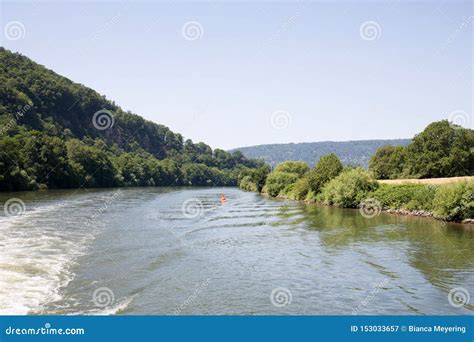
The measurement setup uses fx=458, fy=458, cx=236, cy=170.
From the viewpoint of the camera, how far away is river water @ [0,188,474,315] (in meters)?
16.0

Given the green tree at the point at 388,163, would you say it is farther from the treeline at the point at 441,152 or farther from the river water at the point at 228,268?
the river water at the point at 228,268

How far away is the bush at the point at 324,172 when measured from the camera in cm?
7162

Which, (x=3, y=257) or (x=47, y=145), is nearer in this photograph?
(x=3, y=257)

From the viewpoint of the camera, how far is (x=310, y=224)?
40719 millimetres

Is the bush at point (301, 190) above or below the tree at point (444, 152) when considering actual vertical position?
below

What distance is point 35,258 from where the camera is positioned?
72.3 feet

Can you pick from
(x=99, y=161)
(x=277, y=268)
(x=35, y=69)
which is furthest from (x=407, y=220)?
(x=35, y=69)

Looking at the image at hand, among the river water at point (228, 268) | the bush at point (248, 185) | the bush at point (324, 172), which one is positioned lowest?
the river water at point (228, 268)

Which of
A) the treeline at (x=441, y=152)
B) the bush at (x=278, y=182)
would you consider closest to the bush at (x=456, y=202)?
the treeline at (x=441, y=152)

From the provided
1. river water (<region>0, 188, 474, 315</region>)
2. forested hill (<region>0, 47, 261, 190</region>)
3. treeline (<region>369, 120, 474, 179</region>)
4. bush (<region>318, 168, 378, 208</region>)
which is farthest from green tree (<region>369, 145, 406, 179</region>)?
forested hill (<region>0, 47, 261, 190</region>)

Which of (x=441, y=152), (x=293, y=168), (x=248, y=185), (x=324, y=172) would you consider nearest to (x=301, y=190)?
(x=324, y=172)

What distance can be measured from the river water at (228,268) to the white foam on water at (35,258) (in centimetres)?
5

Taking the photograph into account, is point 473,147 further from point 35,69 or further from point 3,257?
point 35,69
